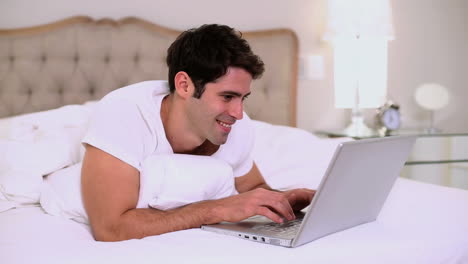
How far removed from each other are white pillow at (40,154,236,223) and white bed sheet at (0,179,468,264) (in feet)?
0.22

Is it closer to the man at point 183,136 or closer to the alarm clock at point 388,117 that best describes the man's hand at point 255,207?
the man at point 183,136

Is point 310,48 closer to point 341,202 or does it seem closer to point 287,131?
point 287,131

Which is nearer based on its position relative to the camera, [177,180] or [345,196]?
[345,196]

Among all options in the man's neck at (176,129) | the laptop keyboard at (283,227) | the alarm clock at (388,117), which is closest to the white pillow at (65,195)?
the man's neck at (176,129)

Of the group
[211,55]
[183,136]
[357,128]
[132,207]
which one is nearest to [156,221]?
[132,207]

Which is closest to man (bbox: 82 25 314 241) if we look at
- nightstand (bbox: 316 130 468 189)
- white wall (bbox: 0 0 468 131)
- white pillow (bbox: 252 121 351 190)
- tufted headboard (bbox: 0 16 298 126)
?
white pillow (bbox: 252 121 351 190)

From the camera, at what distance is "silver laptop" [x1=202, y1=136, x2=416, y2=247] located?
37.6 inches

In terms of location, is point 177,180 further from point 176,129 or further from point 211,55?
point 211,55

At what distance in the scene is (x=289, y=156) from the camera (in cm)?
206

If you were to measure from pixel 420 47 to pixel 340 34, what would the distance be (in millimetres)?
762

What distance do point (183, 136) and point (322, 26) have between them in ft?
5.57

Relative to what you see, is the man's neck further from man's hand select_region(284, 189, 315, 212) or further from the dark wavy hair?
man's hand select_region(284, 189, 315, 212)

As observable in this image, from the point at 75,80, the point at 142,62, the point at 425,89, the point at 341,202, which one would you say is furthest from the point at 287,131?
the point at 425,89

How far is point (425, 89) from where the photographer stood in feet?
10.7
